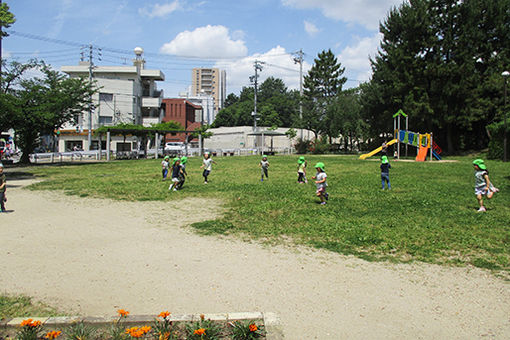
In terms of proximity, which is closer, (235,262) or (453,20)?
(235,262)

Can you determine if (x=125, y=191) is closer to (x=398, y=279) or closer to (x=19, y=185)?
(x=19, y=185)

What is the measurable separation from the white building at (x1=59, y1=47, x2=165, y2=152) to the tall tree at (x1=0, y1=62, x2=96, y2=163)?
20.1 metres

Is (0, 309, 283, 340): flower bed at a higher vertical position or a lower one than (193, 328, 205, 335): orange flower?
lower

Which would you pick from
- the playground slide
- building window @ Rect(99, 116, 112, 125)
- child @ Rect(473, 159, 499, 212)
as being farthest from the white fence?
child @ Rect(473, 159, 499, 212)

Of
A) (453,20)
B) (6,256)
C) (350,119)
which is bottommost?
(6,256)

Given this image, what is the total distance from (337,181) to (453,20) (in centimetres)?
2963

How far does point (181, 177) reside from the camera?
1688cm

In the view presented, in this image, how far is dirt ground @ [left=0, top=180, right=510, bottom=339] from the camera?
14.4 ft

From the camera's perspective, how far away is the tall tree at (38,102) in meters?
31.2

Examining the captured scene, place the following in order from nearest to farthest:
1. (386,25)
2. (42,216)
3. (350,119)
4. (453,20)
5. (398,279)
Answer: (398,279), (42,216), (453,20), (386,25), (350,119)

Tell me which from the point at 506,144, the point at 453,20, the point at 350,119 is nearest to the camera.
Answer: the point at 506,144

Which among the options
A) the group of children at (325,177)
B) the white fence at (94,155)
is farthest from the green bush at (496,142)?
the white fence at (94,155)

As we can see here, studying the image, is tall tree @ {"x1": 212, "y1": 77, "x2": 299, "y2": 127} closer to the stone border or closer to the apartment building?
the apartment building

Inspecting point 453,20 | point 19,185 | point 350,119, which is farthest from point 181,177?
point 350,119
